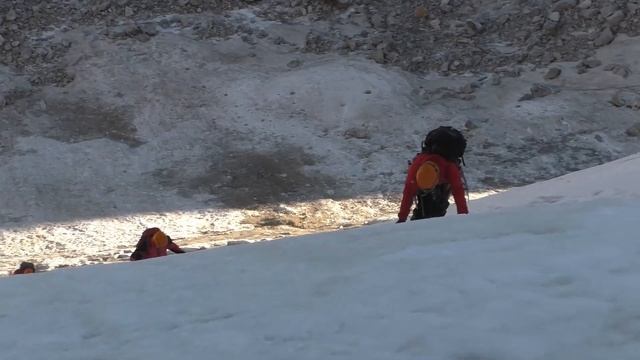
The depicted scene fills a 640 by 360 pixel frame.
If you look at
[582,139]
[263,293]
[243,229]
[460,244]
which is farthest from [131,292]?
[582,139]

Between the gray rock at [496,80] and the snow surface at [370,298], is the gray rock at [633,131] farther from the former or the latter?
the snow surface at [370,298]

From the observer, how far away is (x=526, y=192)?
6.55m

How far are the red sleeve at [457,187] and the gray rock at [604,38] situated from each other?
686 centimetres

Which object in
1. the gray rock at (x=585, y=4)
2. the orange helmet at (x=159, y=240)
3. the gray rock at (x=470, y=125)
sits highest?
the gray rock at (x=585, y=4)

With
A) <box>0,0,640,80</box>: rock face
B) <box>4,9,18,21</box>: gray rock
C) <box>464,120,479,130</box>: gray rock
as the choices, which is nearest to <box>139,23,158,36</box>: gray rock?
<box>0,0,640,80</box>: rock face

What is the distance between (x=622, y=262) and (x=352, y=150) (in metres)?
7.13

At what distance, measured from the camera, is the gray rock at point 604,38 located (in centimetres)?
1091

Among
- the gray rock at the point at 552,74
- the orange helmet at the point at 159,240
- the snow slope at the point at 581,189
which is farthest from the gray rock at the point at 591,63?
the orange helmet at the point at 159,240

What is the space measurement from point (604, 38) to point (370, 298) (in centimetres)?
970

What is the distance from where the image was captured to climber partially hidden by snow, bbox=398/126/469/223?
15.7 feet

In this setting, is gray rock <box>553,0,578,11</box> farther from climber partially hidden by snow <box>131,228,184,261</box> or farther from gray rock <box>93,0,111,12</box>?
climber partially hidden by snow <box>131,228,184,261</box>

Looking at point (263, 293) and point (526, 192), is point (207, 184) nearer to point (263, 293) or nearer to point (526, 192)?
point (526, 192)

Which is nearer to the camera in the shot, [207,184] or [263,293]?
[263,293]

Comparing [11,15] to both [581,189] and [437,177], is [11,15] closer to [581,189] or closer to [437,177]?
[581,189]
